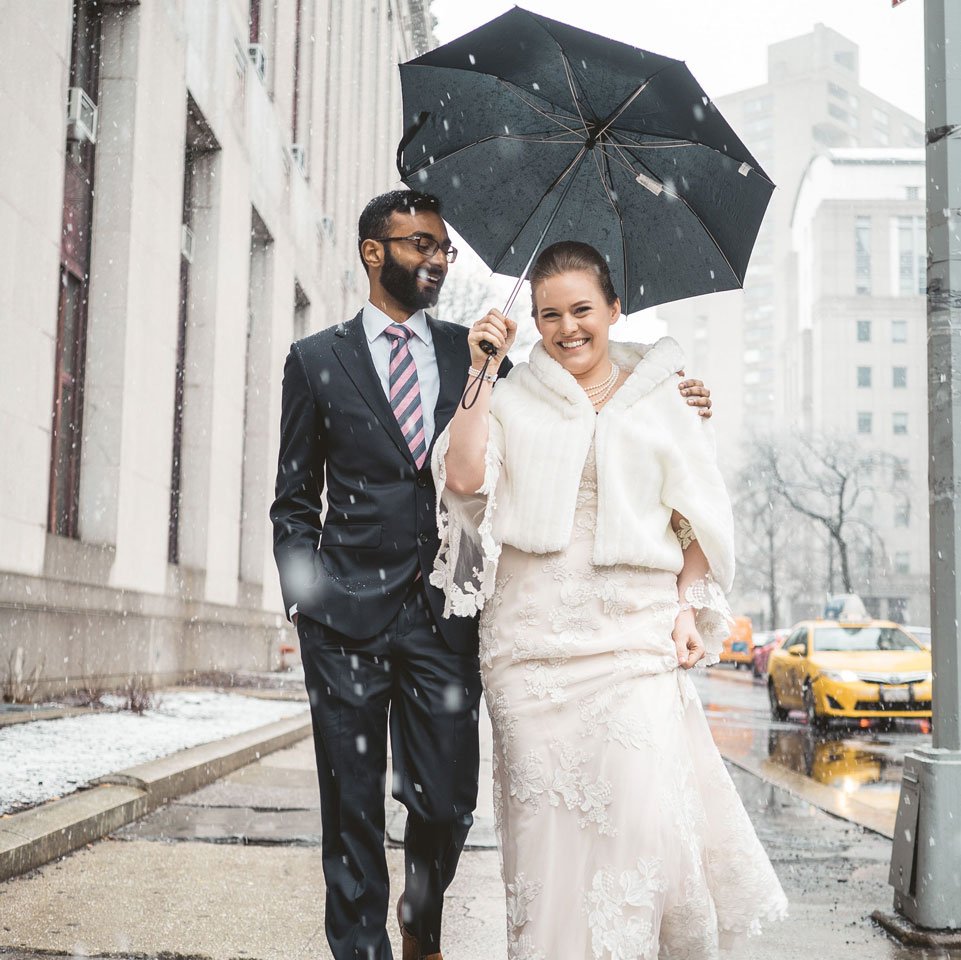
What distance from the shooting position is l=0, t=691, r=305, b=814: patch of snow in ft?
22.2

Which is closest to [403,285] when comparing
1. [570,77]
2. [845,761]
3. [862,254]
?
[570,77]

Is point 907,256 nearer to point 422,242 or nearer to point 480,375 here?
point 422,242

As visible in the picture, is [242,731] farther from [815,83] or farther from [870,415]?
[815,83]

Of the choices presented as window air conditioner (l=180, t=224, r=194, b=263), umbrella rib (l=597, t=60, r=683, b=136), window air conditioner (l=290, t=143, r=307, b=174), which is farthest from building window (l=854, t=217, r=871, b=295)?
umbrella rib (l=597, t=60, r=683, b=136)

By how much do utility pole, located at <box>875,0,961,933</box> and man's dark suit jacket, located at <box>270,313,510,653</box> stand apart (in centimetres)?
232

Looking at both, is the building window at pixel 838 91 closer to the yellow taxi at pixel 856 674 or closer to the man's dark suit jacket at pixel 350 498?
the yellow taxi at pixel 856 674

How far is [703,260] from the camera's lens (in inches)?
168

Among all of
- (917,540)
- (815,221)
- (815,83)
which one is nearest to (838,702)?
(917,540)

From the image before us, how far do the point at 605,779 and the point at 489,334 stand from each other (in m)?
1.30

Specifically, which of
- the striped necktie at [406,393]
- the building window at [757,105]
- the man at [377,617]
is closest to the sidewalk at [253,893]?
the man at [377,617]

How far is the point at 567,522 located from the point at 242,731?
7.78 m

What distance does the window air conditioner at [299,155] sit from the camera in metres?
26.4

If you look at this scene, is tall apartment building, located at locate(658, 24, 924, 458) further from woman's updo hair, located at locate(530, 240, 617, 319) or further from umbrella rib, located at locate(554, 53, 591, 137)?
woman's updo hair, located at locate(530, 240, 617, 319)

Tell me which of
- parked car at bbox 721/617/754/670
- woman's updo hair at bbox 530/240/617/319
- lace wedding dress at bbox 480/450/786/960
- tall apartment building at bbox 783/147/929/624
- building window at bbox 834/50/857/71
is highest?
building window at bbox 834/50/857/71
